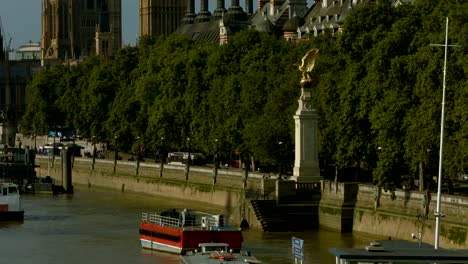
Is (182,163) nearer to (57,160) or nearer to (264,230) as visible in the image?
(57,160)

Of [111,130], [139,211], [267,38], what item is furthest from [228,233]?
[111,130]

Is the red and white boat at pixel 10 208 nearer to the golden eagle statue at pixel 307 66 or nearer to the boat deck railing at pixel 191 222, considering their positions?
the boat deck railing at pixel 191 222

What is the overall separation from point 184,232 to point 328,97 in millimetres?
16843

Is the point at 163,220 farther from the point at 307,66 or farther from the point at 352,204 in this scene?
the point at 307,66

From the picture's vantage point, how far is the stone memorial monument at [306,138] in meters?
86.0

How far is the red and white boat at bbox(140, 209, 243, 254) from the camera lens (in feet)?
240

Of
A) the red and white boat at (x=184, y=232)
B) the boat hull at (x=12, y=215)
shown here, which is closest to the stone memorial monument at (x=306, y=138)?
the red and white boat at (x=184, y=232)

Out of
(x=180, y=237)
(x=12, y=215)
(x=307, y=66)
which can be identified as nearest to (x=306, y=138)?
(x=307, y=66)

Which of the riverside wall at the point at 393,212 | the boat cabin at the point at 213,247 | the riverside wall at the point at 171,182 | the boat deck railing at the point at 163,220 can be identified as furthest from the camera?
the riverside wall at the point at 171,182

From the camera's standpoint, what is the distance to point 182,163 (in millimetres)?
119688

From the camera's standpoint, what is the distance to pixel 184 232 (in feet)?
247

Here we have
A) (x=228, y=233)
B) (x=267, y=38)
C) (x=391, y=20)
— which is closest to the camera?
(x=228, y=233)

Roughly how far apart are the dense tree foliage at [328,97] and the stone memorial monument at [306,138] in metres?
1.12

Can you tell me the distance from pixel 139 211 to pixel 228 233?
28376mm
